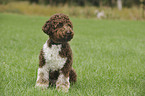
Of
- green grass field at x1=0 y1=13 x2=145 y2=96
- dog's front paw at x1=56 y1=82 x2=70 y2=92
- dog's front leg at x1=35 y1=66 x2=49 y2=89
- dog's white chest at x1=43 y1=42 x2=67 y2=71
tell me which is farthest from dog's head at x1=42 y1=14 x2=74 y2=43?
green grass field at x1=0 y1=13 x2=145 y2=96

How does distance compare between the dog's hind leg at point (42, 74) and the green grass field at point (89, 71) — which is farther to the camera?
the green grass field at point (89, 71)

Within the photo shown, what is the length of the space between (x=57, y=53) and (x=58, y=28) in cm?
44

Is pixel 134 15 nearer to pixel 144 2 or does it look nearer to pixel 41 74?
pixel 144 2

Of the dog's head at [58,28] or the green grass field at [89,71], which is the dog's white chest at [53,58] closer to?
the dog's head at [58,28]

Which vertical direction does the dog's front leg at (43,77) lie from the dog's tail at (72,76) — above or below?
above

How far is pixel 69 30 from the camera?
3414mm

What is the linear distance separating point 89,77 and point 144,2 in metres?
20.3

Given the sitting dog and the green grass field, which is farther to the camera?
the green grass field

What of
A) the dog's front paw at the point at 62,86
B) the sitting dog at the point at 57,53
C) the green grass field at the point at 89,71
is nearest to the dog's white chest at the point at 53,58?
the sitting dog at the point at 57,53

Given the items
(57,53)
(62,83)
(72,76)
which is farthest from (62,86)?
(57,53)

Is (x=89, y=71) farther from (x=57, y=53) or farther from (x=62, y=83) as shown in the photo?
(x=57, y=53)

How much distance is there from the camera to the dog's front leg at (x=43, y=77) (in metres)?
3.77

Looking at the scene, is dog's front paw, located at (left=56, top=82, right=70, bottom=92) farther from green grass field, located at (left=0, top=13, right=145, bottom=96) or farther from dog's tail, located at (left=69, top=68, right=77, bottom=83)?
dog's tail, located at (left=69, top=68, right=77, bottom=83)

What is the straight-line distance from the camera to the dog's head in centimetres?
345
